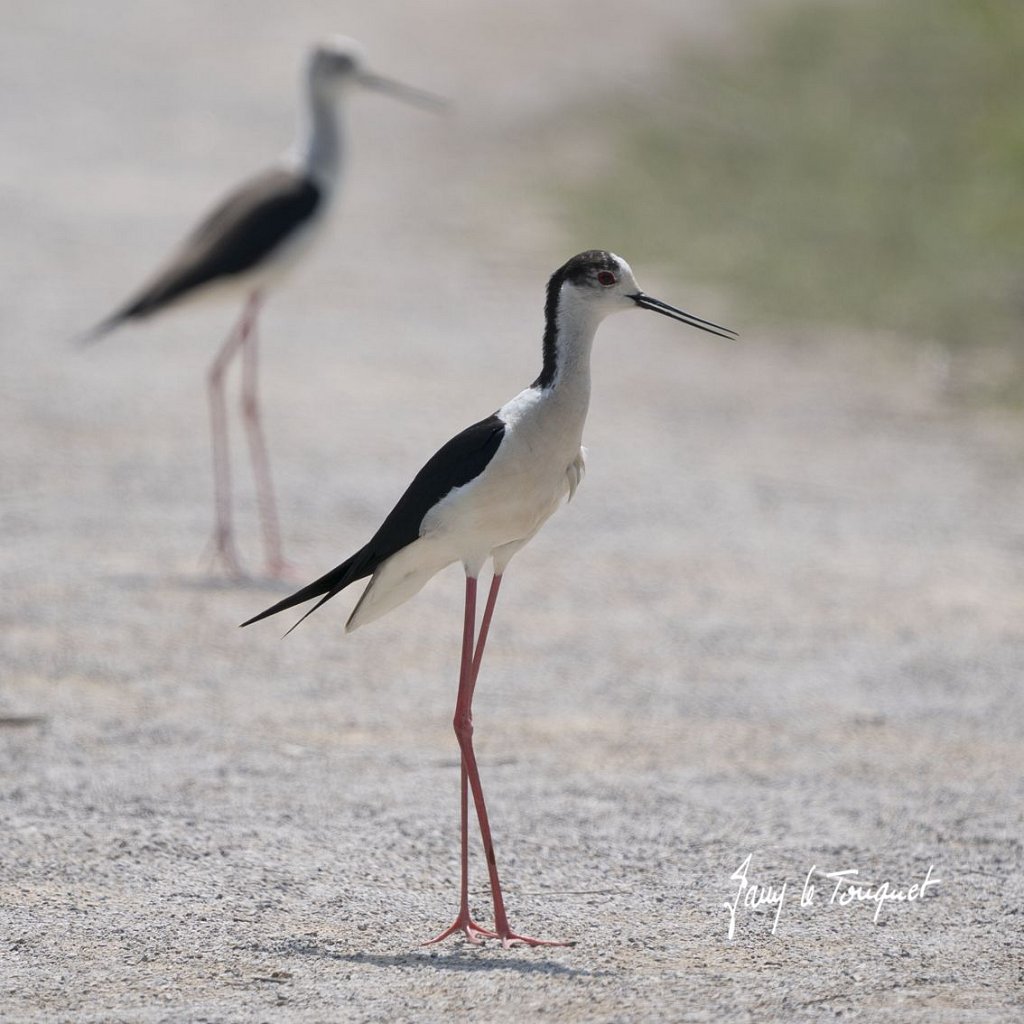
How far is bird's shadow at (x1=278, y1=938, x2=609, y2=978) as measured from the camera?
3889 mm

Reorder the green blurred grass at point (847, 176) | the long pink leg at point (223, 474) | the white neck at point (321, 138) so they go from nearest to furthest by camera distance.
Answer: the long pink leg at point (223, 474)
the white neck at point (321, 138)
the green blurred grass at point (847, 176)

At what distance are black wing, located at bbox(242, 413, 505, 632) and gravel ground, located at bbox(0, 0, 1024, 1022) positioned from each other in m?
0.74

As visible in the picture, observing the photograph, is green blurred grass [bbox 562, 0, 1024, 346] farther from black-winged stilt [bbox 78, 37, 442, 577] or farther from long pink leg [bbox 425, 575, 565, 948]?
long pink leg [bbox 425, 575, 565, 948]

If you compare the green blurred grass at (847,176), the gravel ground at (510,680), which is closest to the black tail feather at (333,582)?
the gravel ground at (510,680)

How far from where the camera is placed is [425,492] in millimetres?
4117

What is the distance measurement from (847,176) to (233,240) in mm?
7544

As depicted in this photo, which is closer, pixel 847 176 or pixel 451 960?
pixel 451 960

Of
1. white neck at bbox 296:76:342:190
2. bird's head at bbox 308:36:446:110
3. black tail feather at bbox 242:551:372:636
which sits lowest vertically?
black tail feather at bbox 242:551:372:636

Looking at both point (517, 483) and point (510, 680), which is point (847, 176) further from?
point (517, 483)

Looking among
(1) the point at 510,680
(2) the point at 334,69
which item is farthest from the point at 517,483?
(2) the point at 334,69

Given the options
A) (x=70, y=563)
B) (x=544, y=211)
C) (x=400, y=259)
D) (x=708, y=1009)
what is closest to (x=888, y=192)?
(x=544, y=211)

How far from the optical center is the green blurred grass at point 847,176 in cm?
1150

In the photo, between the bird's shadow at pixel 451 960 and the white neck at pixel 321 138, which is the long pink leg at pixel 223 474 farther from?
the bird's shadow at pixel 451 960

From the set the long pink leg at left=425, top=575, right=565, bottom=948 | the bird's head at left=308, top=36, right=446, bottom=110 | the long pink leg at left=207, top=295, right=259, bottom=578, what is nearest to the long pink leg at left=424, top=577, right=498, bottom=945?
the long pink leg at left=425, top=575, right=565, bottom=948
